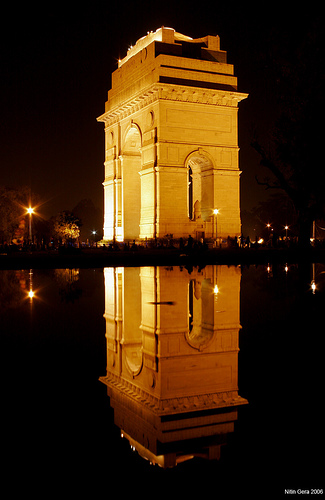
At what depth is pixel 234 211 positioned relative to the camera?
3741 centimetres

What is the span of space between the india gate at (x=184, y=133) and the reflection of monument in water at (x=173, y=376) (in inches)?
1048

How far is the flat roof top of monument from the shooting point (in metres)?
37.8

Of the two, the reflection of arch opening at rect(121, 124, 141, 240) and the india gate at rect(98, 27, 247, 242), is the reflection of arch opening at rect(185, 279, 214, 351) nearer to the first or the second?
the india gate at rect(98, 27, 247, 242)

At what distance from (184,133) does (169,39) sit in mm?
7109

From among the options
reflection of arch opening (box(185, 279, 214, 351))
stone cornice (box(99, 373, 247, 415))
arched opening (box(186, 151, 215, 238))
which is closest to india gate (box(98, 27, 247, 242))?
arched opening (box(186, 151, 215, 238))

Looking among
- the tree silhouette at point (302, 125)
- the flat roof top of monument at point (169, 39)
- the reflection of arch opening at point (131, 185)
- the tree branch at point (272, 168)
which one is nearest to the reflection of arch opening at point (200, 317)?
the tree silhouette at point (302, 125)

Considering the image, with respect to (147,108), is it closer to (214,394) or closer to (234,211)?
(234,211)

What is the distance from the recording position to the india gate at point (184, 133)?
35.2 metres

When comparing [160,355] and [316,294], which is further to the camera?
[316,294]

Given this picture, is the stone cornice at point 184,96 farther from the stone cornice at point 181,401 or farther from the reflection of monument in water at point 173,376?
the stone cornice at point 181,401

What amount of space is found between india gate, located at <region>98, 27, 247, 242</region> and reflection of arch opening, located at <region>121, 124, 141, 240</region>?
4.51 feet

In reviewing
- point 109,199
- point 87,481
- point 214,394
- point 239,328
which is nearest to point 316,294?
point 239,328

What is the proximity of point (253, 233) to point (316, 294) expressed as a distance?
108 meters

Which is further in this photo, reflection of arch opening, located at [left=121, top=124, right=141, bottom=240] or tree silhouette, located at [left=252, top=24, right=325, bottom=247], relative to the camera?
reflection of arch opening, located at [left=121, top=124, right=141, bottom=240]
